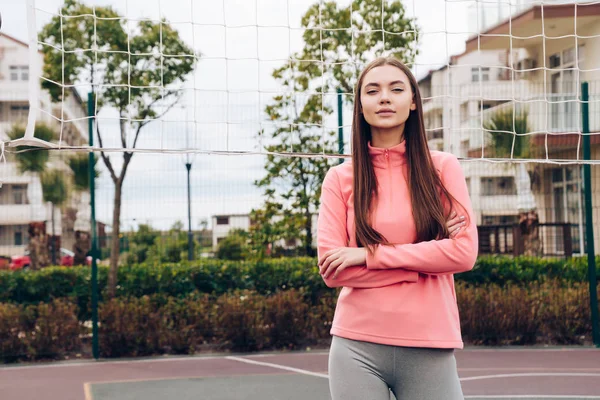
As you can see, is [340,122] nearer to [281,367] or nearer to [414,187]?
[281,367]

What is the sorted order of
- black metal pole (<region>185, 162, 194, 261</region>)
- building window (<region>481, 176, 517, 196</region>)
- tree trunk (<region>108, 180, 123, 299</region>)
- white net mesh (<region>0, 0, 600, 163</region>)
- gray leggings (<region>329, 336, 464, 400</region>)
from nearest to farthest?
gray leggings (<region>329, 336, 464, 400</region>) < white net mesh (<region>0, 0, 600, 163</region>) < black metal pole (<region>185, 162, 194, 261</region>) < tree trunk (<region>108, 180, 123, 299</region>) < building window (<region>481, 176, 517, 196</region>)

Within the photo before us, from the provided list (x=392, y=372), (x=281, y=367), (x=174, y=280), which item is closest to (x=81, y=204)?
(x=174, y=280)

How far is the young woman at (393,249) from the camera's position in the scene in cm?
214

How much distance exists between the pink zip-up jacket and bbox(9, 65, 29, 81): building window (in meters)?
41.0

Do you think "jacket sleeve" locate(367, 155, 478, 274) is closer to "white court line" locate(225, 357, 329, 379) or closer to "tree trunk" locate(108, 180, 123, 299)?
"white court line" locate(225, 357, 329, 379)

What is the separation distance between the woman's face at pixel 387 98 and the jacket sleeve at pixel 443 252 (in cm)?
21

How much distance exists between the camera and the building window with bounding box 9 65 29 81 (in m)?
40.7

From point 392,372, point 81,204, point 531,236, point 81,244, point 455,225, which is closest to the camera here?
point 392,372

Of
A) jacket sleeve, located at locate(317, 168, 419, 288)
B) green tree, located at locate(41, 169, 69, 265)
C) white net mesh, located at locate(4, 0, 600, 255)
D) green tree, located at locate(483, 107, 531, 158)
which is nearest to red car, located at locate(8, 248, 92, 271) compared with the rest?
green tree, located at locate(41, 169, 69, 265)

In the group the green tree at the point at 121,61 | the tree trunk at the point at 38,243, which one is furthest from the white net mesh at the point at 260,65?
the tree trunk at the point at 38,243

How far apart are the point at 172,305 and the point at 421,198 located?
6725 millimetres

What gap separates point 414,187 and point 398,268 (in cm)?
24

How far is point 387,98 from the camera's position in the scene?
Result: 227cm

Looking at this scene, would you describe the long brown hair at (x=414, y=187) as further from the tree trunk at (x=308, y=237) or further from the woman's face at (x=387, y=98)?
the tree trunk at (x=308, y=237)
